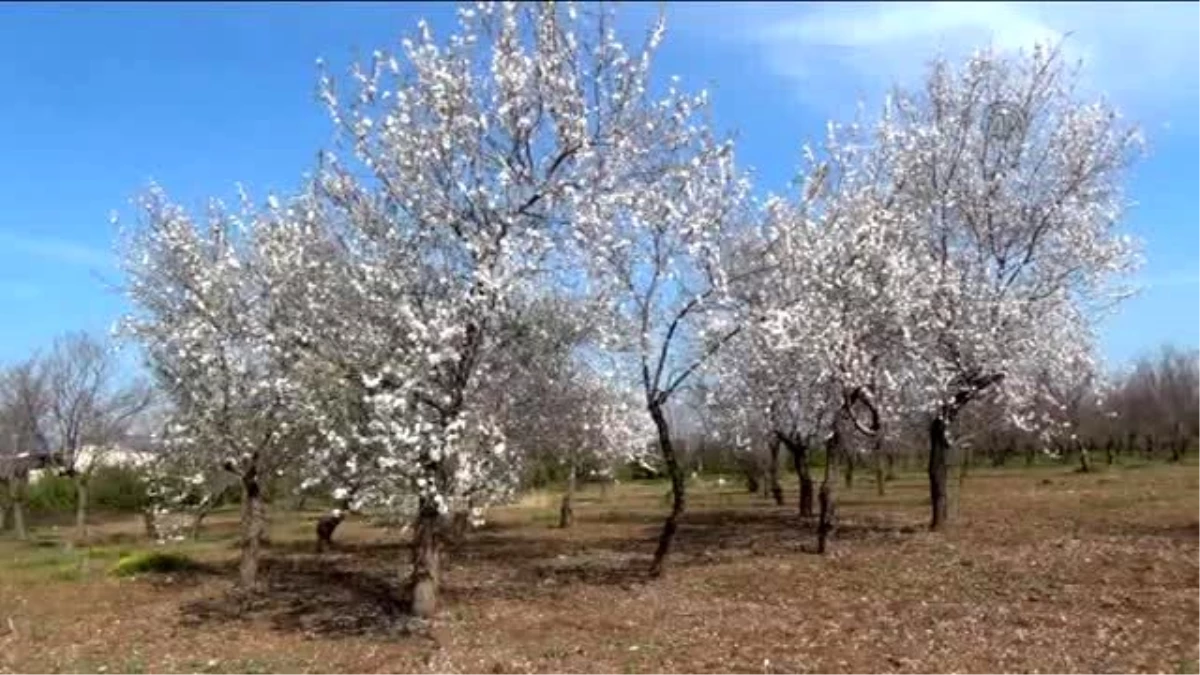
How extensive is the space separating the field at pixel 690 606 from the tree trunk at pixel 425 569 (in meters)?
0.43

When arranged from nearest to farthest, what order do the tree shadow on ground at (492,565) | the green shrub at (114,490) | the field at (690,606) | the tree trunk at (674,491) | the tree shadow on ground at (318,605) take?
the field at (690,606), the tree shadow on ground at (318,605), the tree shadow on ground at (492,565), the tree trunk at (674,491), the green shrub at (114,490)

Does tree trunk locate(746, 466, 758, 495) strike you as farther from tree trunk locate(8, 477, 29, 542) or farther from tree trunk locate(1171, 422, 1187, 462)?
tree trunk locate(1171, 422, 1187, 462)

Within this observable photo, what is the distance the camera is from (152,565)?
22562 mm

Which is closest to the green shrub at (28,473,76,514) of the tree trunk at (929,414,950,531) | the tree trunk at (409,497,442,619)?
the tree trunk at (929,414,950,531)

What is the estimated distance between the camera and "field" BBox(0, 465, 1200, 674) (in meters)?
12.4

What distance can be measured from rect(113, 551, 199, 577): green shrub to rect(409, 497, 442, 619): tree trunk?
906 cm

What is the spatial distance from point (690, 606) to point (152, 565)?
11.9 meters

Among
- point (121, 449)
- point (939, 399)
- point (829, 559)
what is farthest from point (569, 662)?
point (121, 449)

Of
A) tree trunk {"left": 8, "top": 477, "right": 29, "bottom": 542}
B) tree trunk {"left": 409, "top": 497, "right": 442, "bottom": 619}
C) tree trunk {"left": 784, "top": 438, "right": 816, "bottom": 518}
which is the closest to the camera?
tree trunk {"left": 409, "top": 497, "right": 442, "bottom": 619}

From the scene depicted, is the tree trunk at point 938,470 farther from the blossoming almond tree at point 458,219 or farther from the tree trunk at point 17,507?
the tree trunk at point 17,507

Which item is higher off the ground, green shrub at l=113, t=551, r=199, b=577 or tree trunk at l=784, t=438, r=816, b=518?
tree trunk at l=784, t=438, r=816, b=518

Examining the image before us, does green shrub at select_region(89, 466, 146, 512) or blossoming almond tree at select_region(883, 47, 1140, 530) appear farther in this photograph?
green shrub at select_region(89, 466, 146, 512)

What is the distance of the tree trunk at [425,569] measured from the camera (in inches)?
588

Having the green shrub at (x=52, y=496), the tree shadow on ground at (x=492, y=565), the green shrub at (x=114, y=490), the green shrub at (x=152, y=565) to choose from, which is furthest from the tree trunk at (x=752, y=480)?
the green shrub at (x=52, y=496)
